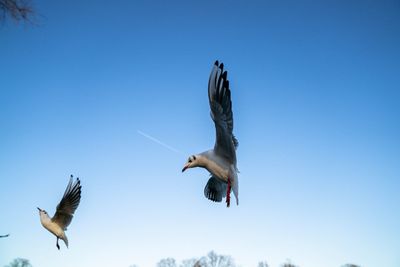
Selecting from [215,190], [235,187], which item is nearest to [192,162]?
[235,187]

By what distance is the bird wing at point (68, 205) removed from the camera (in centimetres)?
1195

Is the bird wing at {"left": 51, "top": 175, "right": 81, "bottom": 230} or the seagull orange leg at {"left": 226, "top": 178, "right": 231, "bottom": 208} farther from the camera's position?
the bird wing at {"left": 51, "top": 175, "right": 81, "bottom": 230}

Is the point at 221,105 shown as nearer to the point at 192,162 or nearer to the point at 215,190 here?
the point at 192,162

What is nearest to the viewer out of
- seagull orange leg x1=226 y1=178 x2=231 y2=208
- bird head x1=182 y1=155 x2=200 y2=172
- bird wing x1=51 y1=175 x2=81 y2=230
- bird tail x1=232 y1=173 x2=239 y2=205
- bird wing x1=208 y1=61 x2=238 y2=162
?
bird wing x1=208 y1=61 x2=238 y2=162

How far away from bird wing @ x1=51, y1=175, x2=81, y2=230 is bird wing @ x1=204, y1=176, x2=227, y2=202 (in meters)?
5.74

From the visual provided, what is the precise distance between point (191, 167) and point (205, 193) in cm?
225

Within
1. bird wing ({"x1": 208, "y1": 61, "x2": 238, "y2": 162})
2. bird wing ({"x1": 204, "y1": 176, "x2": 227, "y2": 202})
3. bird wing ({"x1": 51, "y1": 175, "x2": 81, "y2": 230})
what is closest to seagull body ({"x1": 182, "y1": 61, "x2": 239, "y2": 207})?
bird wing ({"x1": 208, "y1": 61, "x2": 238, "y2": 162})

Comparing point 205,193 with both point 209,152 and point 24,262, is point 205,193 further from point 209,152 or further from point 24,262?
point 24,262

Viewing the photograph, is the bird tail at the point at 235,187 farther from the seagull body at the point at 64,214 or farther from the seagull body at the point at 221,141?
the seagull body at the point at 64,214

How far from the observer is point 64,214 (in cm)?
1216

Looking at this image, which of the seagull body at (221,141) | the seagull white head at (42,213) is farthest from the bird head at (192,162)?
the seagull white head at (42,213)

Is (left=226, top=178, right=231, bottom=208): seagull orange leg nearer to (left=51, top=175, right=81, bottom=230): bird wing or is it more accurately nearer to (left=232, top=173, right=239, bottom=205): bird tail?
(left=232, top=173, right=239, bottom=205): bird tail

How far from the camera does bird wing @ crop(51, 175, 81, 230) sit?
1195cm

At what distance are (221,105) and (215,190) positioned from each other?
307 cm
